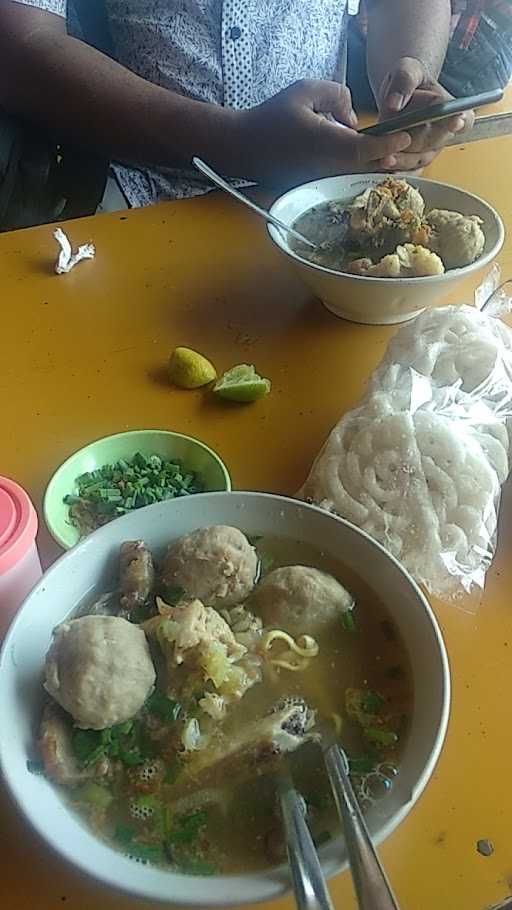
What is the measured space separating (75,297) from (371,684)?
31.4 inches

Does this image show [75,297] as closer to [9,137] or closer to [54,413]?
[54,413]

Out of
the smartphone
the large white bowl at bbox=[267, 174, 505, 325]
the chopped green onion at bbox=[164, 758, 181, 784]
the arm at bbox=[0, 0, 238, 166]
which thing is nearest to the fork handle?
the chopped green onion at bbox=[164, 758, 181, 784]

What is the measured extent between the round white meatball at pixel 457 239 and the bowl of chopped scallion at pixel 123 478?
0.46 metres

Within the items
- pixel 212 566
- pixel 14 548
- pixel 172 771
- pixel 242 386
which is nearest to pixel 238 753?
pixel 172 771

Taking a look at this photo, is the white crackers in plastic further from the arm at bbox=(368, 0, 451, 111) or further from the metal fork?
the arm at bbox=(368, 0, 451, 111)

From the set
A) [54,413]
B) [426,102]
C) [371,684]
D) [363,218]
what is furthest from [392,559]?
[426,102]

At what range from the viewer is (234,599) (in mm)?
695

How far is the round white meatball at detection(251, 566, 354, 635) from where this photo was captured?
2.21 feet

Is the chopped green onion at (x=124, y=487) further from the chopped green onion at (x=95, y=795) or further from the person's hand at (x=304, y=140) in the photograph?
the person's hand at (x=304, y=140)

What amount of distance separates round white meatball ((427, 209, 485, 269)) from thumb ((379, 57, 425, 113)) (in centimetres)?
40

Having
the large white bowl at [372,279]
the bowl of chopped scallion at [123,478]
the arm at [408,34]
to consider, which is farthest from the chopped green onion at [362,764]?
the arm at [408,34]

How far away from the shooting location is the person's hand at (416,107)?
135cm

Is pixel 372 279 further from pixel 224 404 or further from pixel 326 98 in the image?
pixel 326 98

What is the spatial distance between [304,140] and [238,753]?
3.51 feet
